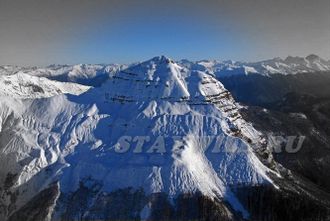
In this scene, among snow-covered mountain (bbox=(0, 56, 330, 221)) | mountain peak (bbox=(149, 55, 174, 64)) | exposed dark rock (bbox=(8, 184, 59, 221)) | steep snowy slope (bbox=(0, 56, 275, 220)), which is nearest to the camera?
exposed dark rock (bbox=(8, 184, 59, 221))

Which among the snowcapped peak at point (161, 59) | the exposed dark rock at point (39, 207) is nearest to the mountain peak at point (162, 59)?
the snowcapped peak at point (161, 59)

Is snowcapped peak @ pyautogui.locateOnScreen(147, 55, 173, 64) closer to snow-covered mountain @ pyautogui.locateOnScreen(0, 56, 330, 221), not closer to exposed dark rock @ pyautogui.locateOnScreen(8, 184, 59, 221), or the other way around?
snow-covered mountain @ pyautogui.locateOnScreen(0, 56, 330, 221)

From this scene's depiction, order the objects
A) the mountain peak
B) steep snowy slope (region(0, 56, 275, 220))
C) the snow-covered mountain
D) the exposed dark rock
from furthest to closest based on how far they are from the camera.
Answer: the mountain peak < steep snowy slope (region(0, 56, 275, 220)) < the snow-covered mountain < the exposed dark rock

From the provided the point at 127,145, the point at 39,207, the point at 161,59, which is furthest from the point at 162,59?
the point at 39,207

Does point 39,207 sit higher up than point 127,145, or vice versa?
point 127,145

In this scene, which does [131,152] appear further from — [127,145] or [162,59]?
[162,59]

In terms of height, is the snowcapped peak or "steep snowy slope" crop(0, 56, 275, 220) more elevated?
the snowcapped peak

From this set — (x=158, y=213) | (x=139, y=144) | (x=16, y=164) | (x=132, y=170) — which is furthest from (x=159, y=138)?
(x=16, y=164)

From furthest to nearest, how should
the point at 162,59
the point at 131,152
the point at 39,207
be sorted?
1. the point at 162,59
2. the point at 131,152
3. the point at 39,207

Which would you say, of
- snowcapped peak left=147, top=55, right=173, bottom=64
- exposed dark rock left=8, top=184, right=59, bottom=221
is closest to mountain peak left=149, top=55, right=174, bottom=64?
snowcapped peak left=147, top=55, right=173, bottom=64
